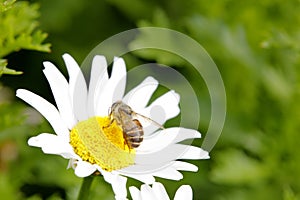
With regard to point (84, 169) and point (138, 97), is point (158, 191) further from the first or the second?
point (138, 97)

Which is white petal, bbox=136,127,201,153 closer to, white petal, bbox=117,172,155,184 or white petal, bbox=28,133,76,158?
white petal, bbox=117,172,155,184

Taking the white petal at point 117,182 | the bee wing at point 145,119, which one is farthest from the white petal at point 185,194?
the bee wing at point 145,119

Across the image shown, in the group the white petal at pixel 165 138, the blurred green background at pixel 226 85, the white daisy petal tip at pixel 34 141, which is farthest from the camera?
the blurred green background at pixel 226 85

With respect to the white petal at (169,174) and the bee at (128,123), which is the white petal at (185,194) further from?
the bee at (128,123)

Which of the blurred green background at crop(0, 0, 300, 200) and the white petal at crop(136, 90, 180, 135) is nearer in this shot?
the white petal at crop(136, 90, 180, 135)

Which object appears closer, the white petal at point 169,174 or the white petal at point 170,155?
the white petal at point 169,174

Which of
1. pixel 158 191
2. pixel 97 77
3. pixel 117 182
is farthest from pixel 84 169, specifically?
pixel 97 77

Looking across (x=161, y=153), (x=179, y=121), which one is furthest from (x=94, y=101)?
(x=179, y=121)

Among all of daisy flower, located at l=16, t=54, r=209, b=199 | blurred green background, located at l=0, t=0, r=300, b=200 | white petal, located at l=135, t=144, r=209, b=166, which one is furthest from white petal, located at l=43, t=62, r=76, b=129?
blurred green background, located at l=0, t=0, r=300, b=200
